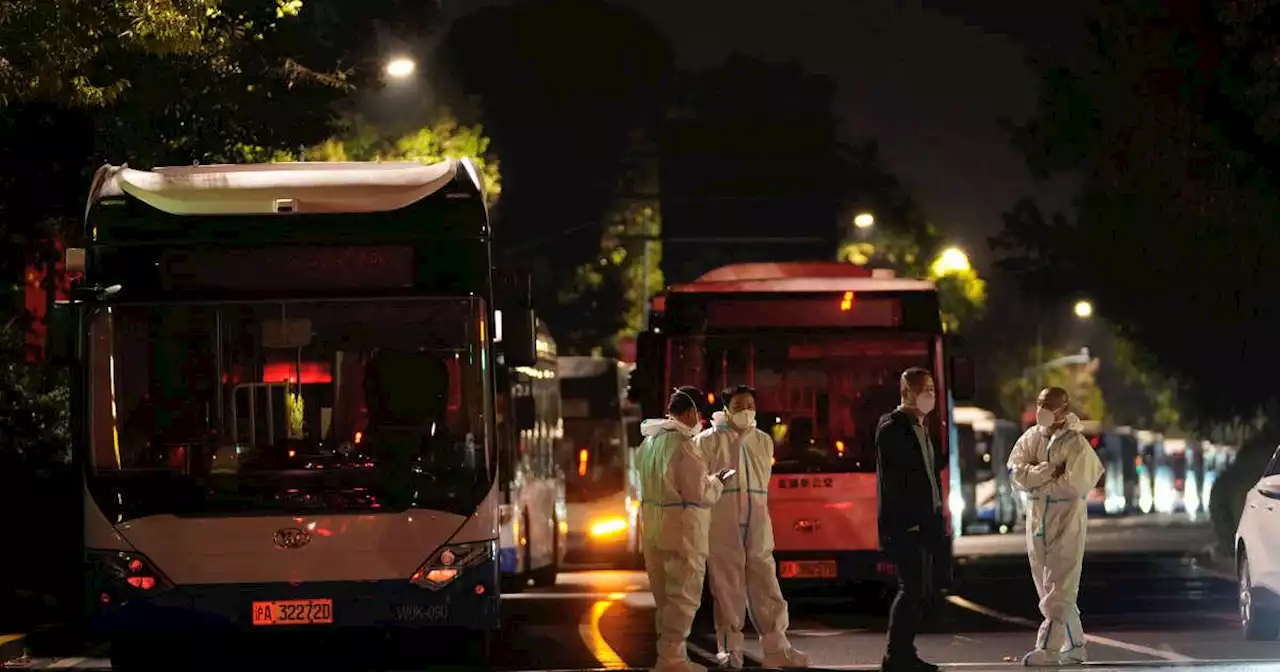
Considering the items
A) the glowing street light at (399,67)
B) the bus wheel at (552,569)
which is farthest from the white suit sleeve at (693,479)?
the glowing street light at (399,67)

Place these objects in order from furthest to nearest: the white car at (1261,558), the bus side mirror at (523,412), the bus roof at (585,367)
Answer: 1. the bus roof at (585,367)
2. the bus side mirror at (523,412)
3. the white car at (1261,558)

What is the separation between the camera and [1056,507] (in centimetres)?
1538

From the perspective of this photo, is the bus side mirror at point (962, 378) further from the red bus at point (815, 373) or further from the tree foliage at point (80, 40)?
the tree foliage at point (80, 40)

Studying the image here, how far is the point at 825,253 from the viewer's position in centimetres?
9106

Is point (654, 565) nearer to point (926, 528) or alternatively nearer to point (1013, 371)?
point (926, 528)

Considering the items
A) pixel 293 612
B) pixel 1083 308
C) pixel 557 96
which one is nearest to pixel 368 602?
pixel 293 612

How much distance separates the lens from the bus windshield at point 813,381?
21.6m

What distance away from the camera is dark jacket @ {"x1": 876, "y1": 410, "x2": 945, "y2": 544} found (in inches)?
579

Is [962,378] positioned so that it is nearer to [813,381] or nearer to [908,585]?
[813,381]

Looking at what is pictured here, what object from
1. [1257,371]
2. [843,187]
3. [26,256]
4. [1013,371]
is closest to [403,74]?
[26,256]

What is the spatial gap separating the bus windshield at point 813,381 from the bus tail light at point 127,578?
310 inches

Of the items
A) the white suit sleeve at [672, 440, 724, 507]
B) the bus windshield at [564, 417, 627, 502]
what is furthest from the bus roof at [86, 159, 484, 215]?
the bus windshield at [564, 417, 627, 502]

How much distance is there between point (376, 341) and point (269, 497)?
1.16 m

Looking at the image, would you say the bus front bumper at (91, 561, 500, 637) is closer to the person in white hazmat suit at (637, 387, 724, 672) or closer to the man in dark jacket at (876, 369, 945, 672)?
the person in white hazmat suit at (637, 387, 724, 672)
